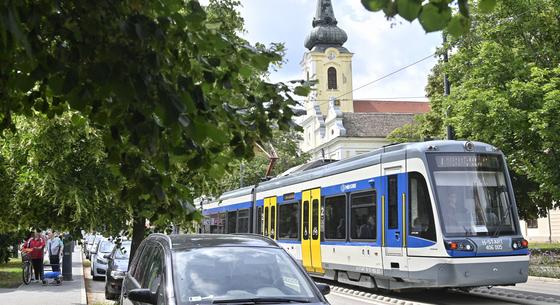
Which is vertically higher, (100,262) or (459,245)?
(459,245)

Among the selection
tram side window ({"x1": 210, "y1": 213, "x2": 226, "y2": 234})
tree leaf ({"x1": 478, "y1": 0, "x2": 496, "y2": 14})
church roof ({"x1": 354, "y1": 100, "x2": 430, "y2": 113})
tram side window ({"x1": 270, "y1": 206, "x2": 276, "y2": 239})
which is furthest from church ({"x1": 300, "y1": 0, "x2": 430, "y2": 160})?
tree leaf ({"x1": 478, "y1": 0, "x2": 496, "y2": 14})

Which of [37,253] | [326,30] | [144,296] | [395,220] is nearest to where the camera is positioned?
[144,296]

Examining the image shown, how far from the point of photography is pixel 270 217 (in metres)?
21.3

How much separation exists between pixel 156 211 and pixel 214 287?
117 cm

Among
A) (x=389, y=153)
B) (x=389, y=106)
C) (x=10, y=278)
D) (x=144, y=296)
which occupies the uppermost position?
(x=389, y=106)

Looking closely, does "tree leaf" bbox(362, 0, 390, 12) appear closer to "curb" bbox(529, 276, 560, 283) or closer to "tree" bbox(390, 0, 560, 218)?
"curb" bbox(529, 276, 560, 283)

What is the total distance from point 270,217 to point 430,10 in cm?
1856

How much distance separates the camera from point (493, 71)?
893 inches

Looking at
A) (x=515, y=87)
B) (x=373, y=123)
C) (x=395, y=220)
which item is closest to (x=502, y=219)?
(x=395, y=220)

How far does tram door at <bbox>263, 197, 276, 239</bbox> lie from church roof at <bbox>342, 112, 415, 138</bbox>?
59.4 metres

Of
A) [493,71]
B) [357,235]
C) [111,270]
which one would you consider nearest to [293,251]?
[357,235]

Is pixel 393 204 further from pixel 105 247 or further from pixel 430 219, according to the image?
pixel 105 247

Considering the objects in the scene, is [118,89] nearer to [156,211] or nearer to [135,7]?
[135,7]

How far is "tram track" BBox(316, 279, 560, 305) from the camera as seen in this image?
13.4m
